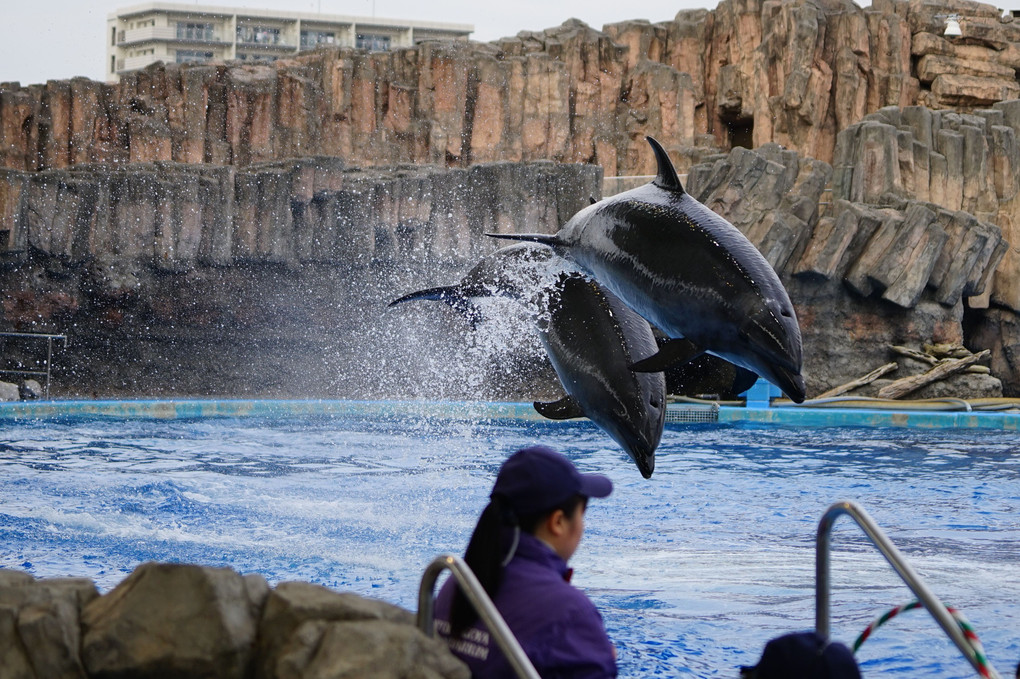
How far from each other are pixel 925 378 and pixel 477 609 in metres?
12.5

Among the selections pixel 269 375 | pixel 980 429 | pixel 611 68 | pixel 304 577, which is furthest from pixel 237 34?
pixel 304 577

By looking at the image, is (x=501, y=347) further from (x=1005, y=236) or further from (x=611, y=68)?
(x=611, y=68)

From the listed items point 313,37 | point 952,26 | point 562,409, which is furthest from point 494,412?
point 313,37

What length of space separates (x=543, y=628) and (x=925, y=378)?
12.4 meters

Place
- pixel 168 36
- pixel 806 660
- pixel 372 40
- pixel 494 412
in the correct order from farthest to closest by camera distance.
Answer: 1. pixel 372 40
2. pixel 168 36
3. pixel 494 412
4. pixel 806 660

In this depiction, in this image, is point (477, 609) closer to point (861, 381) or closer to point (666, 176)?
point (666, 176)

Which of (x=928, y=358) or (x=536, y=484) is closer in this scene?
(x=536, y=484)

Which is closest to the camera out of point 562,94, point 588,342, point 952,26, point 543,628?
point 543,628

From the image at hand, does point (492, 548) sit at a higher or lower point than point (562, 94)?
lower

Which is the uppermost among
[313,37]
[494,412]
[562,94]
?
[313,37]

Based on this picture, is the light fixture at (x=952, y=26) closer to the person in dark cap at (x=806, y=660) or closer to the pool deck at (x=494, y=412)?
the pool deck at (x=494, y=412)

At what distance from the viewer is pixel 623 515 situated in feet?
23.7

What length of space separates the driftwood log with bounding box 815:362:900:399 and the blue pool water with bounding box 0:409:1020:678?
2.36 meters

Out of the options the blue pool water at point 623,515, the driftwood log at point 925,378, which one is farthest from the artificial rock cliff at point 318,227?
the blue pool water at point 623,515
